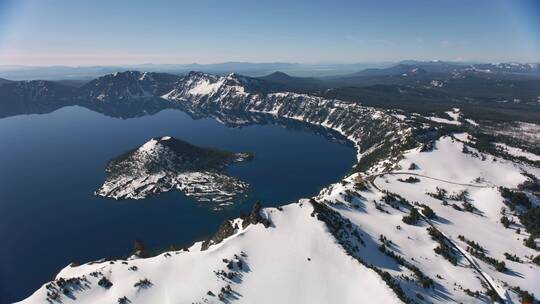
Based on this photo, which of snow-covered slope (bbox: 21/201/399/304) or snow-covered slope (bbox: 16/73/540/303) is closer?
snow-covered slope (bbox: 21/201/399/304)

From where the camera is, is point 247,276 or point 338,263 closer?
point 247,276

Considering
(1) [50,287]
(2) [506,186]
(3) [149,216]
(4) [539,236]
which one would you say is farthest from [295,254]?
(2) [506,186]

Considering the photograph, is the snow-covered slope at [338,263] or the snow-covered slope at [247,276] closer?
the snow-covered slope at [247,276]

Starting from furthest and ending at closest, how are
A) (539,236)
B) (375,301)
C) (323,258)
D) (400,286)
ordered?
(539,236) → (323,258) → (400,286) → (375,301)

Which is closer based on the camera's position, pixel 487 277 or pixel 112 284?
pixel 112 284

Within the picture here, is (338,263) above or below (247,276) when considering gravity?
above

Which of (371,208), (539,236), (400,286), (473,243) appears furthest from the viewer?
(371,208)

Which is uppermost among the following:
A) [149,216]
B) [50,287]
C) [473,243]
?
[50,287]

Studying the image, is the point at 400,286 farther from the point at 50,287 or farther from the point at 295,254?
the point at 50,287

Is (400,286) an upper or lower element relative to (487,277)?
upper
